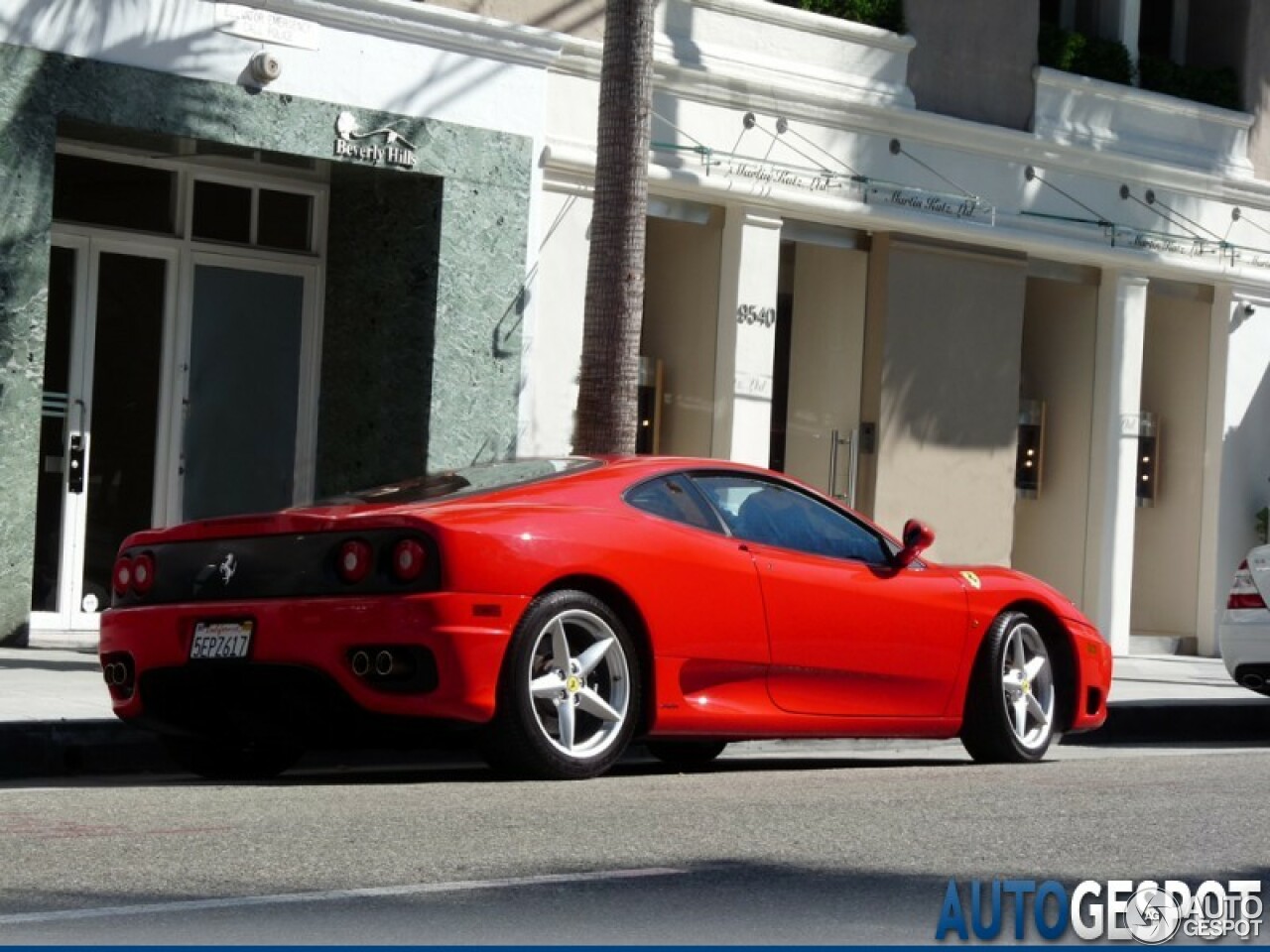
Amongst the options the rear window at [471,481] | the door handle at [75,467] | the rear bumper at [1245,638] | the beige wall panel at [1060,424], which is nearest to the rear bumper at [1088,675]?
the rear bumper at [1245,638]

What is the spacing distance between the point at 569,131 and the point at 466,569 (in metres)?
8.81

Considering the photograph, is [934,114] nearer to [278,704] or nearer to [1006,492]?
[1006,492]

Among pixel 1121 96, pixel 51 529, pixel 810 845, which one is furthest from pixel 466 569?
pixel 1121 96

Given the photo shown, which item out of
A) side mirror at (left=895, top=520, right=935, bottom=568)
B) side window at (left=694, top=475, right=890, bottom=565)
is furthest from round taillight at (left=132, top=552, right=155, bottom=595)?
side mirror at (left=895, top=520, right=935, bottom=568)

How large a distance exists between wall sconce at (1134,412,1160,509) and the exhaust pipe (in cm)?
1456

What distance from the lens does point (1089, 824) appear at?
26.2ft

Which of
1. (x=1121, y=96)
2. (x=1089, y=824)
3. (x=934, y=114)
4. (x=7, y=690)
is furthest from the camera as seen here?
(x=1121, y=96)

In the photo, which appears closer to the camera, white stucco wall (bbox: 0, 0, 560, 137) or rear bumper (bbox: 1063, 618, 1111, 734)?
rear bumper (bbox: 1063, 618, 1111, 734)

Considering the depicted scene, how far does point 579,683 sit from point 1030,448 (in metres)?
12.9

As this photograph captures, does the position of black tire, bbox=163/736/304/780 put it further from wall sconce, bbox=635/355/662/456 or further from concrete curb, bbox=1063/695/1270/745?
wall sconce, bbox=635/355/662/456

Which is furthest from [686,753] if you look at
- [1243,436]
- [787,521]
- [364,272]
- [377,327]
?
[1243,436]

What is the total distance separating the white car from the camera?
1331cm

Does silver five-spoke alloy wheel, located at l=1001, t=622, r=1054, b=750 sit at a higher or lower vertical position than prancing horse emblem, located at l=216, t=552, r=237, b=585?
lower

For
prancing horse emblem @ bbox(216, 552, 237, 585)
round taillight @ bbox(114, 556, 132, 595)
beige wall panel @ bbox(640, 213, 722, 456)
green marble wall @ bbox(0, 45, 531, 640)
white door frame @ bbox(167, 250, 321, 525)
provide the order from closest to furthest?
1. prancing horse emblem @ bbox(216, 552, 237, 585)
2. round taillight @ bbox(114, 556, 132, 595)
3. green marble wall @ bbox(0, 45, 531, 640)
4. white door frame @ bbox(167, 250, 321, 525)
5. beige wall panel @ bbox(640, 213, 722, 456)
